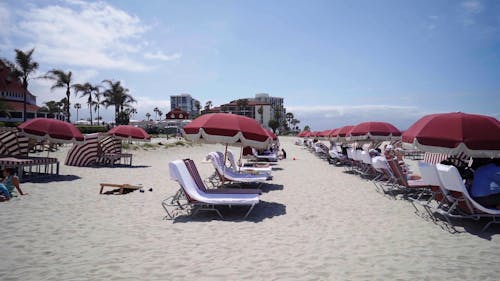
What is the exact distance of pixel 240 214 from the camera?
6.55 meters

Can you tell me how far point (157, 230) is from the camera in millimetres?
5387

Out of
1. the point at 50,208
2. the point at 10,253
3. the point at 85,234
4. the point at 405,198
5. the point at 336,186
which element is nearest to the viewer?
the point at 10,253

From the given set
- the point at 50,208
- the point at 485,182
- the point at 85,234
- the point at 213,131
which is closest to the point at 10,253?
the point at 85,234

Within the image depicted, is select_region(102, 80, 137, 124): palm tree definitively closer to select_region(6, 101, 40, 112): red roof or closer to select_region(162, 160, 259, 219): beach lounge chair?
select_region(6, 101, 40, 112): red roof

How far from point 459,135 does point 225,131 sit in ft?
14.6

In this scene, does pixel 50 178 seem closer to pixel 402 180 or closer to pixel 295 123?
pixel 402 180

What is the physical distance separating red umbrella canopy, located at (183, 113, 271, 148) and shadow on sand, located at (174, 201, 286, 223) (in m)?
1.42

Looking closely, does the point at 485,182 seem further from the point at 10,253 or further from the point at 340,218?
the point at 10,253

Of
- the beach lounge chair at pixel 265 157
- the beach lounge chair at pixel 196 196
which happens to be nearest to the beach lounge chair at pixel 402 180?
the beach lounge chair at pixel 196 196

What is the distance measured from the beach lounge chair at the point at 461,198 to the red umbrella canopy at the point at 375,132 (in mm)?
7990

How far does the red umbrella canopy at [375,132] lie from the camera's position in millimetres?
13469

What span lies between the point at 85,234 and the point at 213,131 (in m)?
3.02

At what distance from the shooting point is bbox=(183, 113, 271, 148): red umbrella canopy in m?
6.71

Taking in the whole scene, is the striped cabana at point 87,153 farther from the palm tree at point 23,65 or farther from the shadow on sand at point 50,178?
the palm tree at point 23,65
